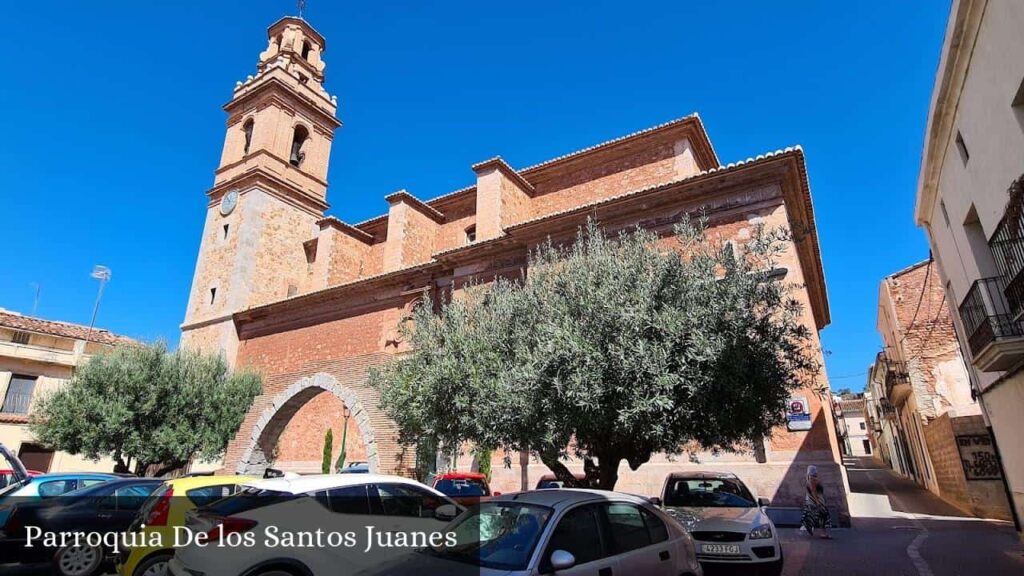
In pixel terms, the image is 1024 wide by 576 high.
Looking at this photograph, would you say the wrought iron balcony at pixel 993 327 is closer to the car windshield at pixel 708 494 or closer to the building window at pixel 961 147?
the building window at pixel 961 147

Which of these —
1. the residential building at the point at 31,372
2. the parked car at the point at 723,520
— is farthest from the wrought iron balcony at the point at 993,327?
the residential building at the point at 31,372

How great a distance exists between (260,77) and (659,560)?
88.4ft

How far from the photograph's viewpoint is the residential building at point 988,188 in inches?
231

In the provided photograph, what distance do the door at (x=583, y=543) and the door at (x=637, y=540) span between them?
4.0 inches

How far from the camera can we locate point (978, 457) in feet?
41.5

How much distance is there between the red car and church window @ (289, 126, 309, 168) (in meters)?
19.8

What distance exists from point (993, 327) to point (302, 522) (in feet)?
27.6

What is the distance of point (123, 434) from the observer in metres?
13.2

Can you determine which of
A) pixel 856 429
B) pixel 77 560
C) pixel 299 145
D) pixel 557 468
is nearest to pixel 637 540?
pixel 557 468

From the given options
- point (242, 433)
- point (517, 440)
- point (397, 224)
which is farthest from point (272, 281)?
point (517, 440)

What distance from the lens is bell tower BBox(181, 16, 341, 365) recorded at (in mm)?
21156

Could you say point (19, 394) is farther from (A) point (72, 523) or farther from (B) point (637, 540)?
(B) point (637, 540)

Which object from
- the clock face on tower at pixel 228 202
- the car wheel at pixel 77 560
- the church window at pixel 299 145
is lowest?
the car wheel at pixel 77 560

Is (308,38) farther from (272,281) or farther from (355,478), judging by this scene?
(355,478)
